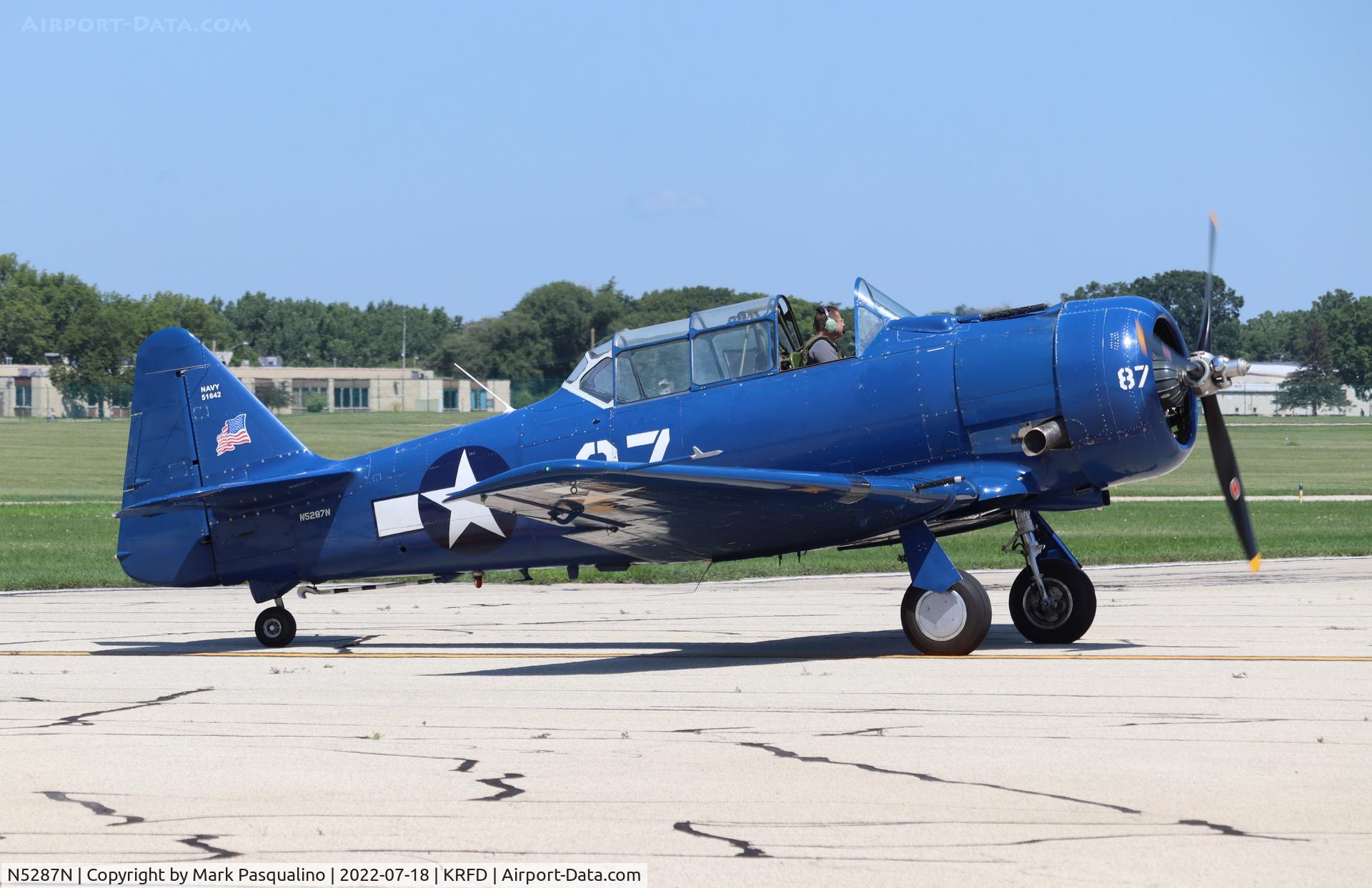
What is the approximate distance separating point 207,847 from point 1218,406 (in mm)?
8818

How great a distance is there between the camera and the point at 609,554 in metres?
12.6

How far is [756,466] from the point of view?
39.4 feet

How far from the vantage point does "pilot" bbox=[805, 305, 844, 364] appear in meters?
12.2

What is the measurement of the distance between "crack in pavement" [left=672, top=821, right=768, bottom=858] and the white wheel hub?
5355 mm

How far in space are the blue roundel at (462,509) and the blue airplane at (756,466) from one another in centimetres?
2

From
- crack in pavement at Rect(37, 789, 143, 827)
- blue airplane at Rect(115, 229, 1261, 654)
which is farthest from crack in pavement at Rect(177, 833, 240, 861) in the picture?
blue airplane at Rect(115, 229, 1261, 654)

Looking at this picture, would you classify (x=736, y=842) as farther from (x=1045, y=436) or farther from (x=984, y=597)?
(x=1045, y=436)

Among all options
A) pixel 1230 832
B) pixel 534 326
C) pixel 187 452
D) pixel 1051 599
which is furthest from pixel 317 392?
pixel 1230 832

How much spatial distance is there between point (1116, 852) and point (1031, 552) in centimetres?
641

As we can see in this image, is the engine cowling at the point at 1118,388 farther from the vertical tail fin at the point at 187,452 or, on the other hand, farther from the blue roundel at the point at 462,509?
the vertical tail fin at the point at 187,452

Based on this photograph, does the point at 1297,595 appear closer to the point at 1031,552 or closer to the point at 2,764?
the point at 1031,552

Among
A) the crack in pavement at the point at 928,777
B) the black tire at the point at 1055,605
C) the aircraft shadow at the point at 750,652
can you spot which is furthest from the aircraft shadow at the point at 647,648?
the crack in pavement at the point at 928,777

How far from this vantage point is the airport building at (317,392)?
89875 mm

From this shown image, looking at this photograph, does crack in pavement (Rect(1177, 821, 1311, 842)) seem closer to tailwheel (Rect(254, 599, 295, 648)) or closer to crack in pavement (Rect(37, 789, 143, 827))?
crack in pavement (Rect(37, 789, 143, 827))
